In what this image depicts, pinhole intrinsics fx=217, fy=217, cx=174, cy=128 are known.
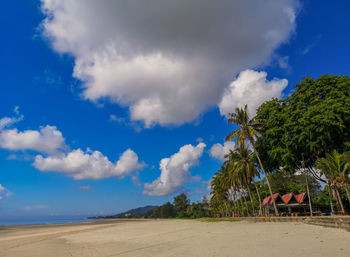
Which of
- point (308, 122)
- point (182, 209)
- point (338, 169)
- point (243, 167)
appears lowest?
point (182, 209)

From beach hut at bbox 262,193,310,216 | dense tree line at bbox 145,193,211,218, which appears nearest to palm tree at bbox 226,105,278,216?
beach hut at bbox 262,193,310,216

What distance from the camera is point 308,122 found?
61.1 feet

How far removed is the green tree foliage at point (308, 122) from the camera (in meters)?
17.8

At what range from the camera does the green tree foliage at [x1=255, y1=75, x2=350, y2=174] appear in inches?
701

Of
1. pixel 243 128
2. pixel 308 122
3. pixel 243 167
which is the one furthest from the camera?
pixel 243 167

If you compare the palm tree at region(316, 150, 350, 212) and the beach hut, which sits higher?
the palm tree at region(316, 150, 350, 212)

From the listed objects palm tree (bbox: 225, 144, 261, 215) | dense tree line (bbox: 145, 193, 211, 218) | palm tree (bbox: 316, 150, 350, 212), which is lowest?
dense tree line (bbox: 145, 193, 211, 218)

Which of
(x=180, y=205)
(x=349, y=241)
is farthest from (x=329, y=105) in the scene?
(x=180, y=205)

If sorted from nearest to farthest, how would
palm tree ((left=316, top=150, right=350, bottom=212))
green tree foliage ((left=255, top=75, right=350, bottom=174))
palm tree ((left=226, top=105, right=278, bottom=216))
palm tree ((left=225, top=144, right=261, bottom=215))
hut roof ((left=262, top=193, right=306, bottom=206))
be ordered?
palm tree ((left=316, top=150, right=350, bottom=212))
green tree foliage ((left=255, top=75, right=350, bottom=174))
palm tree ((left=226, top=105, right=278, bottom=216))
palm tree ((left=225, top=144, right=261, bottom=215))
hut roof ((left=262, top=193, right=306, bottom=206))

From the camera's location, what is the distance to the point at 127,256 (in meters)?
7.66

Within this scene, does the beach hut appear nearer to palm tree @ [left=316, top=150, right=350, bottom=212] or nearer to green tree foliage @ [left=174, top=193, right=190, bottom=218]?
palm tree @ [left=316, top=150, right=350, bottom=212]

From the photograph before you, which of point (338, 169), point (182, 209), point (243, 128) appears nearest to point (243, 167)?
point (243, 128)

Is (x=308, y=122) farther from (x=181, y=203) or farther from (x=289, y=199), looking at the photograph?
(x=181, y=203)

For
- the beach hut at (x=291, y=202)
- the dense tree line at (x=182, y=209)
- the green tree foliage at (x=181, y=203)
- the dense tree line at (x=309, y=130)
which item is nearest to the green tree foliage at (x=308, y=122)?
the dense tree line at (x=309, y=130)
